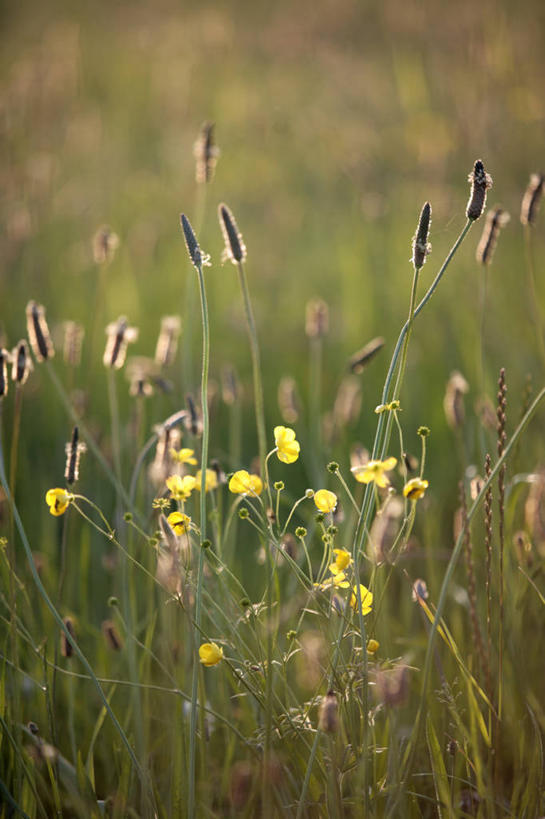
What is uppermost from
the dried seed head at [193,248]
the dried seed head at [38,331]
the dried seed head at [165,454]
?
the dried seed head at [193,248]

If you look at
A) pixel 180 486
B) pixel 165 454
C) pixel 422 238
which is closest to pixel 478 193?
pixel 422 238

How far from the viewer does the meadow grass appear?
96cm

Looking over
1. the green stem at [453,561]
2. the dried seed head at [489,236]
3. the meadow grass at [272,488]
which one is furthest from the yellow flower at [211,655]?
the dried seed head at [489,236]

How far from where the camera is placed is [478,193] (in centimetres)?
90

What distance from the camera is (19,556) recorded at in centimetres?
180

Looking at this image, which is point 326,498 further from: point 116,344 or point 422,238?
point 116,344

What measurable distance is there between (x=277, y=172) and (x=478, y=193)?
10.6ft

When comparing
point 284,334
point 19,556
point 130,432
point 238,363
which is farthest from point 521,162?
point 19,556

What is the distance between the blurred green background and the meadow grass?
2 cm

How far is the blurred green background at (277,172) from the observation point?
8.78 ft

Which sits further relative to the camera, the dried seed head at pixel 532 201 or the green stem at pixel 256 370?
the dried seed head at pixel 532 201

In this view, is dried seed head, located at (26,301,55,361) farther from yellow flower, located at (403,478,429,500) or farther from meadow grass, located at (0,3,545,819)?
yellow flower, located at (403,478,429,500)

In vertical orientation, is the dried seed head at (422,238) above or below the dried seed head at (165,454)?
above

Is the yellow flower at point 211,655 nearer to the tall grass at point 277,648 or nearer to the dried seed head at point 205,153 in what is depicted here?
the tall grass at point 277,648
